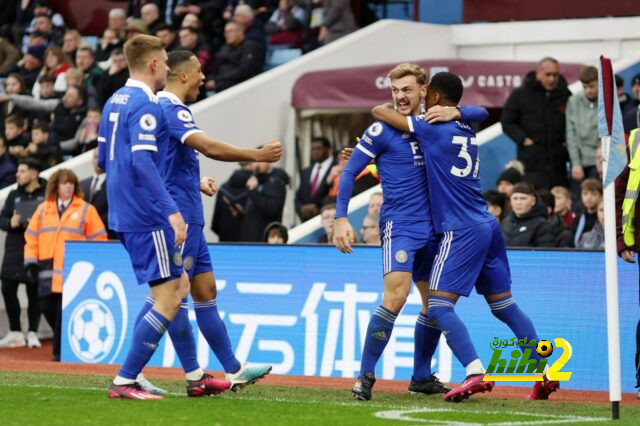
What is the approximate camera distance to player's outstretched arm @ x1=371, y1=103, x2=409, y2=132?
9805mm

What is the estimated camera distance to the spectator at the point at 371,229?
14.8 m

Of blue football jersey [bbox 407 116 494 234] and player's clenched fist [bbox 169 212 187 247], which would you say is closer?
player's clenched fist [bbox 169 212 187 247]

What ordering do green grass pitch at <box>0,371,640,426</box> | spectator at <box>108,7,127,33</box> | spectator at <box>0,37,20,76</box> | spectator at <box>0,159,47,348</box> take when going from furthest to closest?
1. spectator at <box>0,37,20,76</box>
2. spectator at <box>108,7,127,33</box>
3. spectator at <box>0,159,47,348</box>
4. green grass pitch at <box>0,371,640,426</box>

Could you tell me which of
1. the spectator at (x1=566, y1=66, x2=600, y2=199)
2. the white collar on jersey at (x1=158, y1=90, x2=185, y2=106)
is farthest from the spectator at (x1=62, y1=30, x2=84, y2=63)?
the white collar on jersey at (x1=158, y1=90, x2=185, y2=106)

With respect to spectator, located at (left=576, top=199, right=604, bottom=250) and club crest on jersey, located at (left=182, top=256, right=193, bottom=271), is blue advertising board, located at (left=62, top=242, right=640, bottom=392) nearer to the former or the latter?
spectator, located at (left=576, top=199, right=604, bottom=250)

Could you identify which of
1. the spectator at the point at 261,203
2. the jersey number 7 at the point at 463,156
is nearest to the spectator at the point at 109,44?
the spectator at the point at 261,203

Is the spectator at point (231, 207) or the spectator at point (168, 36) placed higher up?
the spectator at point (168, 36)

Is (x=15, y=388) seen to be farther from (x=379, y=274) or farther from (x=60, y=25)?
(x=60, y=25)

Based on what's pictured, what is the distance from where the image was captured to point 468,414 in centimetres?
893

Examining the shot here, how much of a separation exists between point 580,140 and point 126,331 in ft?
17.4

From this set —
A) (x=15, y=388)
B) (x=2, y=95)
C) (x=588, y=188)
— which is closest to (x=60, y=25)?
(x=2, y=95)

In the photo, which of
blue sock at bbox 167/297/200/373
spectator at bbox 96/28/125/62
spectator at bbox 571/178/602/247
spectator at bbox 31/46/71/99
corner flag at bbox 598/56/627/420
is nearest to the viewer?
corner flag at bbox 598/56/627/420

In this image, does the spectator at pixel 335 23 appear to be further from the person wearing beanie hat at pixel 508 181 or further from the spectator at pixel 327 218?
the person wearing beanie hat at pixel 508 181

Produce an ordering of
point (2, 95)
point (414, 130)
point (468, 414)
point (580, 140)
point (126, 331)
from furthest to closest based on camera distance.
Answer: point (2, 95) < point (580, 140) < point (126, 331) < point (414, 130) < point (468, 414)
